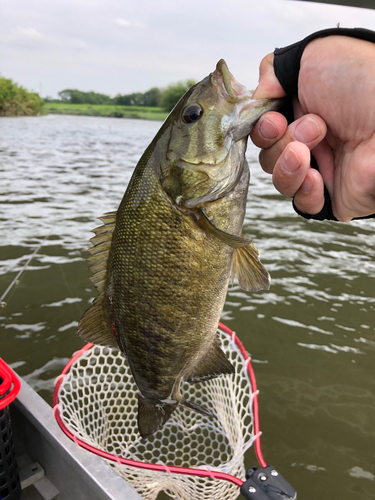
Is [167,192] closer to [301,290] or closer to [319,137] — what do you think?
[319,137]

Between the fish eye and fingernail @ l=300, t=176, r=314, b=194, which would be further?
fingernail @ l=300, t=176, r=314, b=194

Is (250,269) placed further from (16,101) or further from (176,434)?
(16,101)

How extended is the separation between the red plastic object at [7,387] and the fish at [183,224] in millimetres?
975

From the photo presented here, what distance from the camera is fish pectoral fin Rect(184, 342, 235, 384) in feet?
7.14

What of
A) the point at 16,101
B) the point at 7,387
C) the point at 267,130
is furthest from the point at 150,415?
the point at 16,101

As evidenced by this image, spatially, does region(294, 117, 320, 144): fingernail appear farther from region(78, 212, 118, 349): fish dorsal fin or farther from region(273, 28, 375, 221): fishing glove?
region(78, 212, 118, 349): fish dorsal fin

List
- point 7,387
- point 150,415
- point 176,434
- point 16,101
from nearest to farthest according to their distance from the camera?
point 150,415 → point 7,387 → point 176,434 → point 16,101

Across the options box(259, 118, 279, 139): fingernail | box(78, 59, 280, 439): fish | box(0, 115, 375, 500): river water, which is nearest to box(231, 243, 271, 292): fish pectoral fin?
box(78, 59, 280, 439): fish

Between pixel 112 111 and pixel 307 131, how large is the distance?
259ft

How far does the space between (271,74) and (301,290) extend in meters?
5.48

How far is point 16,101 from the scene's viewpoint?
60250 millimetres

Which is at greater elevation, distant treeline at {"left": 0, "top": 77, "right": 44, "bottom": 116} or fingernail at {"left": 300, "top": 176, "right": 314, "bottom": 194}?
distant treeline at {"left": 0, "top": 77, "right": 44, "bottom": 116}

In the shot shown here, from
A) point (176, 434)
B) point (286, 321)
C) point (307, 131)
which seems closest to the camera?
point (307, 131)

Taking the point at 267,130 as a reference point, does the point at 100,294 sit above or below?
below
